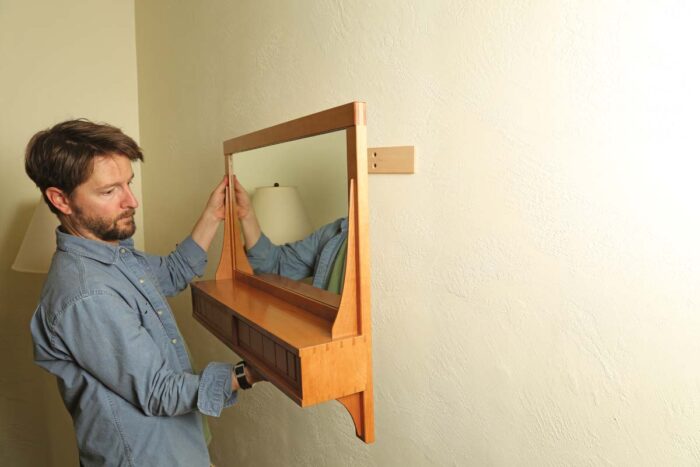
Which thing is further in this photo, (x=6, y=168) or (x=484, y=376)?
(x=6, y=168)

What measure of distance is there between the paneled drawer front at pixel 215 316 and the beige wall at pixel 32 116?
1.34 metres

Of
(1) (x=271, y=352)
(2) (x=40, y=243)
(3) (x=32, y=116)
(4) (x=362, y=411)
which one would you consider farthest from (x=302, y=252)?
(3) (x=32, y=116)

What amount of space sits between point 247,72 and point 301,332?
3.40ft

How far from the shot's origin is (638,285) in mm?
744

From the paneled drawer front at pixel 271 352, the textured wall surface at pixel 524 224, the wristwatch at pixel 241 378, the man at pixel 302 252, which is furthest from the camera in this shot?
the wristwatch at pixel 241 378

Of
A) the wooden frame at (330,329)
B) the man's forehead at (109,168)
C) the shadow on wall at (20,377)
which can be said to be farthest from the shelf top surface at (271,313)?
the shadow on wall at (20,377)

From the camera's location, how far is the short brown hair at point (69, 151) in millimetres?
1078

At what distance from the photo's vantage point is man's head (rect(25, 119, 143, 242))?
42.6 inches

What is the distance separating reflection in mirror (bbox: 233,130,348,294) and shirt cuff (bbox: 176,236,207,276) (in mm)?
185

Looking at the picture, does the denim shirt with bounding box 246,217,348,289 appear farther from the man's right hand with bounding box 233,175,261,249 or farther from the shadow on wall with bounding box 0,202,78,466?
the shadow on wall with bounding box 0,202,78,466

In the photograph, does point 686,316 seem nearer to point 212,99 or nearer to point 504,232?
point 504,232

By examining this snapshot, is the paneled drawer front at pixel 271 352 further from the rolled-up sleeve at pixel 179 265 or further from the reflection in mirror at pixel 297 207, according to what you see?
the rolled-up sleeve at pixel 179 265

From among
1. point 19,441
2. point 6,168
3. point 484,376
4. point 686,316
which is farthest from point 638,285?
point 19,441

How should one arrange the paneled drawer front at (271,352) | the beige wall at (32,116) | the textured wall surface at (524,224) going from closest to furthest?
the textured wall surface at (524,224) → the paneled drawer front at (271,352) → the beige wall at (32,116)
